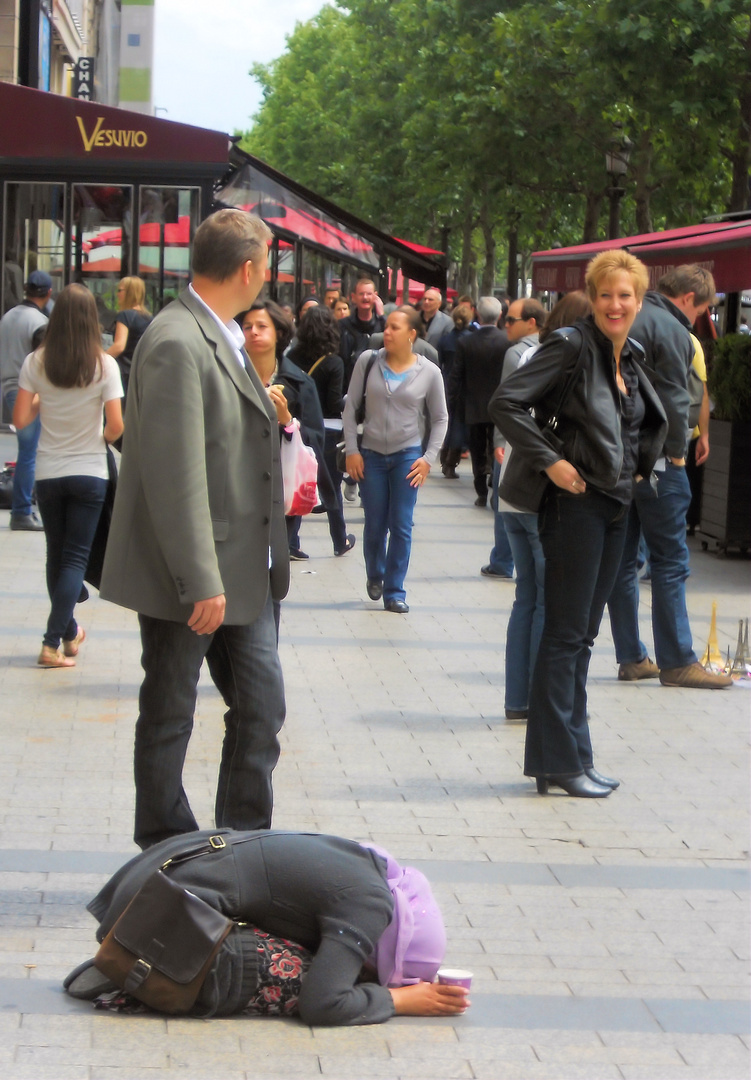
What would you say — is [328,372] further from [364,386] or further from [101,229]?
[101,229]

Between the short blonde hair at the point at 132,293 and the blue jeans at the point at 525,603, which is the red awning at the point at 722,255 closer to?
the short blonde hair at the point at 132,293

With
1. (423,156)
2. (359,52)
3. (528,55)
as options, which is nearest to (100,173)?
(528,55)

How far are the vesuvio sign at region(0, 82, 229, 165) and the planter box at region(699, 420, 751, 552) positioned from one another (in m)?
7.53

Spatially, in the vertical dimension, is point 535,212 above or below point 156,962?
above

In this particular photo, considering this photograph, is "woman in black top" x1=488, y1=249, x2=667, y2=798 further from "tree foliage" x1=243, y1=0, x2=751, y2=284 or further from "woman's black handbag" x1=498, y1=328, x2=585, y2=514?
"tree foliage" x1=243, y1=0, x2=751, y2=284

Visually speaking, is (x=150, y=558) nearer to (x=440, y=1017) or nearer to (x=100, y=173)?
(x=440, y=1017)

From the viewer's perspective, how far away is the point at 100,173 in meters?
17.4

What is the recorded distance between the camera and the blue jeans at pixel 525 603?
6.48m

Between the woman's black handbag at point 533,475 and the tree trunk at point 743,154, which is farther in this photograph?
the tree trunk at point 743,154

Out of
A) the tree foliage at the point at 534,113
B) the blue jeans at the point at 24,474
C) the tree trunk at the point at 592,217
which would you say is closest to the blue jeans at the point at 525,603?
the blue jeans at the point at 24,474

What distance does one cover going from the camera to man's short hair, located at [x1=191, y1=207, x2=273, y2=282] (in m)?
4.02

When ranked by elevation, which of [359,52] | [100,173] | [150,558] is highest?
[359,52]

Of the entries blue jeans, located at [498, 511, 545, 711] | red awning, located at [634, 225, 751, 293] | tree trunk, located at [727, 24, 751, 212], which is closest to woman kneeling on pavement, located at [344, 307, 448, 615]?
blue jeans, located at [498, 511, 545, 711]

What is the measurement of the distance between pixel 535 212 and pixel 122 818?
3783cm
